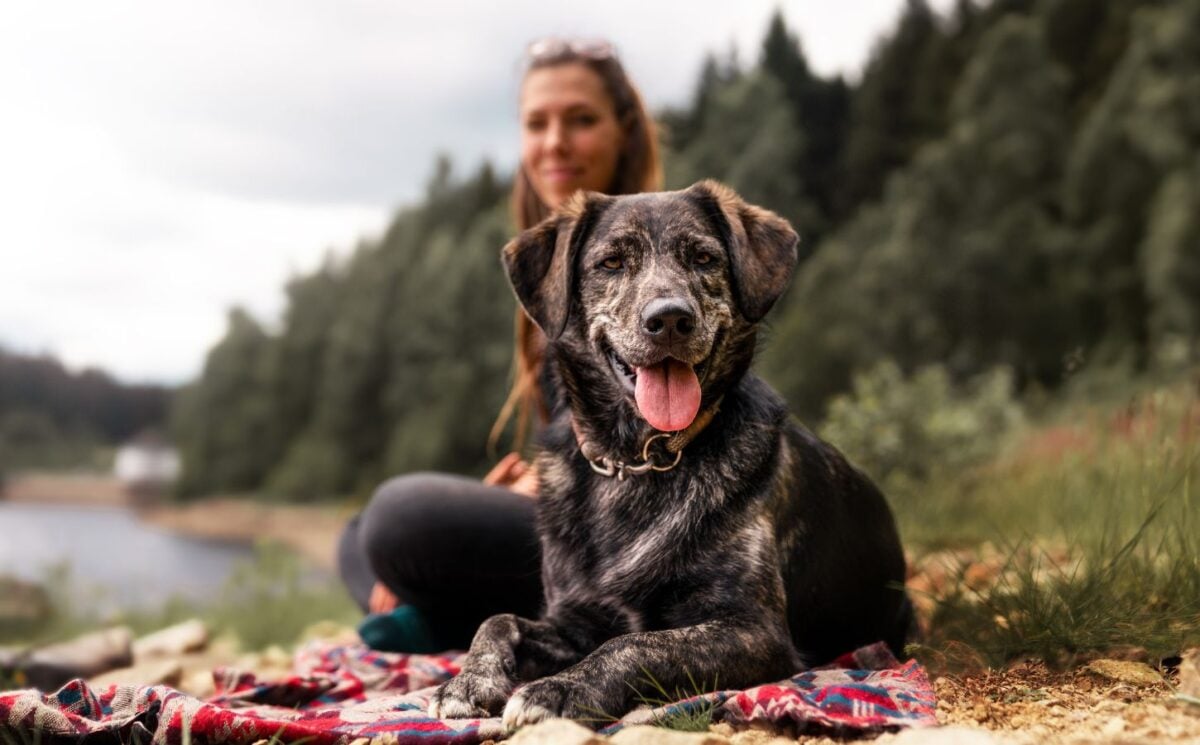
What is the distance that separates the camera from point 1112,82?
2125cm

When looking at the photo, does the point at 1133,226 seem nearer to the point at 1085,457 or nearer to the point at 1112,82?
the point at 1112,82

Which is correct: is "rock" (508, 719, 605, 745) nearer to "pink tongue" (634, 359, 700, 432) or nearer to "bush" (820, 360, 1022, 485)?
"pink tongue" (634, 359, 700, 432)

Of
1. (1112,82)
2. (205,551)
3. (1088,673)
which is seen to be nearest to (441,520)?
(1088,673)

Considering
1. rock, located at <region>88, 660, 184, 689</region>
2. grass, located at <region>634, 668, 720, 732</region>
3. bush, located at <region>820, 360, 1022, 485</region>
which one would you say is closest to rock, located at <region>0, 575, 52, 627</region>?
rock, located at <region>88, 660, 184, 689</region>

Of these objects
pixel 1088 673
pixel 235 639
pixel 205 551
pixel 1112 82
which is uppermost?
pixel 1112 82

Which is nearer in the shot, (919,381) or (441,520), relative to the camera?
(441,520)

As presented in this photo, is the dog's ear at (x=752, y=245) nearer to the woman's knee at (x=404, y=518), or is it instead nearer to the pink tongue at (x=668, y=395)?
the pink tongue at (x=668, y=395)

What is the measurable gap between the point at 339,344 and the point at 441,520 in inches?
1289

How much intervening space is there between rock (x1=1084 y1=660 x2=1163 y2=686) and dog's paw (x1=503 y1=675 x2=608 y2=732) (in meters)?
1.48

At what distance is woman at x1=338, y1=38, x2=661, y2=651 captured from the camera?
13.8 ft

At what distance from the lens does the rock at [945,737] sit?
7.22ft

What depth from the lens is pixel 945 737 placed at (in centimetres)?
223

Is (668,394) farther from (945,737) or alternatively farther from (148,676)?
(148,676)

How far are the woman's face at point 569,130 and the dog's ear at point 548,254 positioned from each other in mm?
1459
